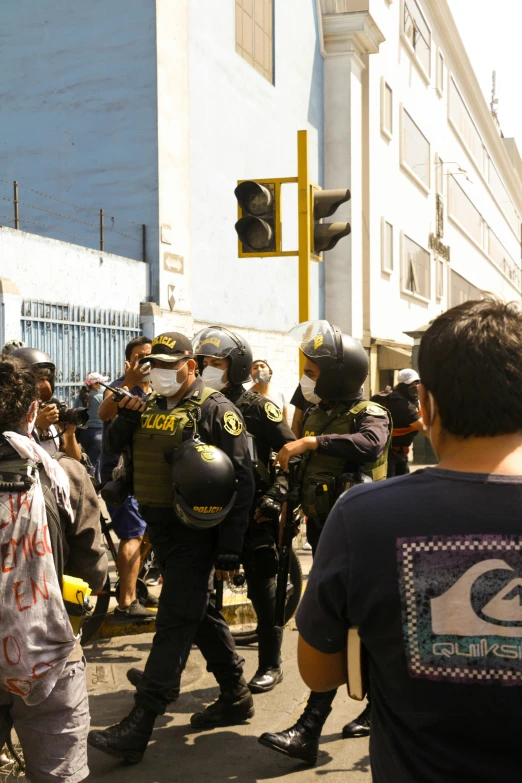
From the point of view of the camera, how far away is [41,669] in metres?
2.50

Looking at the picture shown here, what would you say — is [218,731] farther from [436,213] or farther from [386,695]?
[436,213]

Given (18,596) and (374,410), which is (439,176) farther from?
(18,596)

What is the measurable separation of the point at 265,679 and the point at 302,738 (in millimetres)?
880

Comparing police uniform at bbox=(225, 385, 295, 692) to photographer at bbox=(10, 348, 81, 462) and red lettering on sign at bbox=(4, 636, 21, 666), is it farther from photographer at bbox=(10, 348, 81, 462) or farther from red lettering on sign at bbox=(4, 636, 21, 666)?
red lettering on sign at bbox=(4, 636, 21, 666)

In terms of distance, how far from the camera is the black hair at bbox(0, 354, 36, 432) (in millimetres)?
2646

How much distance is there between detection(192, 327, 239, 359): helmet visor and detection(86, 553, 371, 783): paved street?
1.82 meters

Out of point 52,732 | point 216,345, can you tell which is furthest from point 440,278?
point 52,732

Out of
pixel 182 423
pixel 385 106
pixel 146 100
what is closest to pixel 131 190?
pixel 146 100

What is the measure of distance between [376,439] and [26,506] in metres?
2.02

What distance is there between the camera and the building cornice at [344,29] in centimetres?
1827

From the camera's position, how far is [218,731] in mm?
4043

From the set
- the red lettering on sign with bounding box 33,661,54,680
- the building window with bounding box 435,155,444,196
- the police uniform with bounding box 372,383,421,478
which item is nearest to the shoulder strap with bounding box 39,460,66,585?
the red lettering on sign with bounding box 33,661,54,680

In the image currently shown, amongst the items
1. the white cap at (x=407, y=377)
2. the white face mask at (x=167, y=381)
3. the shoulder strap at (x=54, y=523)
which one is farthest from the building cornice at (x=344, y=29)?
the shoulder strap at (x=54, y=523)

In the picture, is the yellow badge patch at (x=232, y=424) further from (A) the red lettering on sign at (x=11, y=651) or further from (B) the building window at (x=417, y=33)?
(B) the building window at (x=417, y=33)
